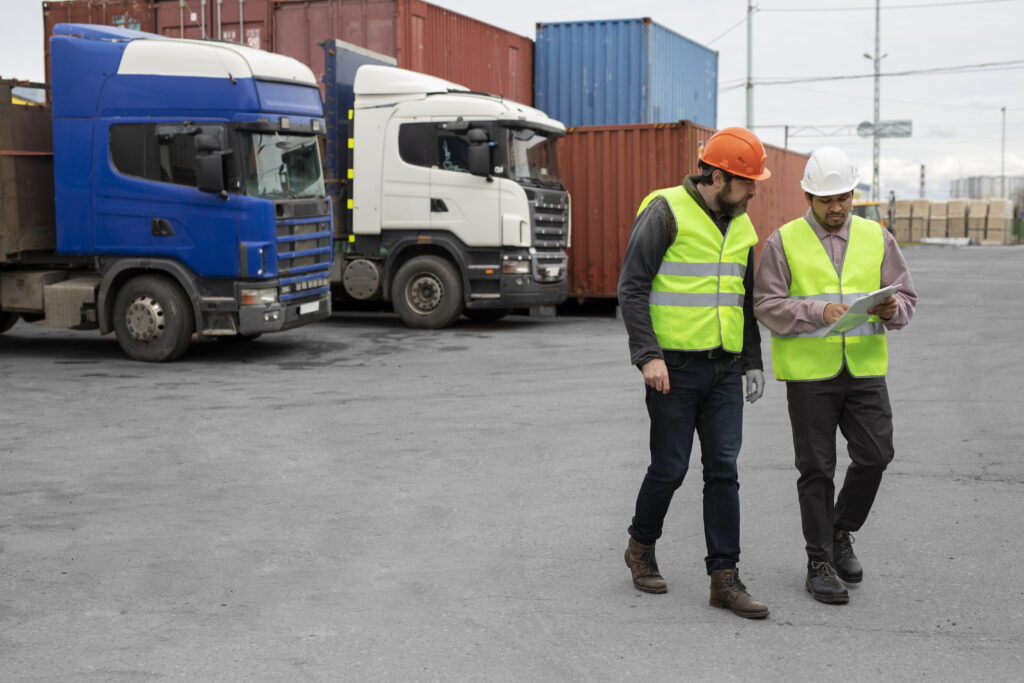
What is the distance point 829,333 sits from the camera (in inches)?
186

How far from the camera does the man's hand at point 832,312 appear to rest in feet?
15.3

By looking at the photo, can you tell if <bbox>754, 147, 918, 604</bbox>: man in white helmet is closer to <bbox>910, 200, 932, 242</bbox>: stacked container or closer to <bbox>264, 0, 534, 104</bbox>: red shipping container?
<bbox>264, 0, 534, 104</bbox>: red shipping container

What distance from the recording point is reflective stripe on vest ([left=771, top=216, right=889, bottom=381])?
474 centimetres

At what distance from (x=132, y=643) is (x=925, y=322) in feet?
47.8

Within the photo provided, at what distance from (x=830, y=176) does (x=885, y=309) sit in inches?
22.0

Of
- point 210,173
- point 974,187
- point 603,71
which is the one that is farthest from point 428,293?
point 974,187

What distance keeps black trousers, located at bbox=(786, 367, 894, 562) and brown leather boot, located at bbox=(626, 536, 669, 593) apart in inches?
24.1

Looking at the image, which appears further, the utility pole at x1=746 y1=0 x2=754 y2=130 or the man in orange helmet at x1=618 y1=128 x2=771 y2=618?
the utility pole at x1=746 y1=0 x2=754 y2=130

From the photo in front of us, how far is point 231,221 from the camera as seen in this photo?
11.9m

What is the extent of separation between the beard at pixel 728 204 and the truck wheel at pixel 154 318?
8707mm

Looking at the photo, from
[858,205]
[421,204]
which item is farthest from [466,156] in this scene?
[858,205]

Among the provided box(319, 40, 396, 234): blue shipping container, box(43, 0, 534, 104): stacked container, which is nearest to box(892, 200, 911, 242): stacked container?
box(43, 0, 534, 104): stacked container

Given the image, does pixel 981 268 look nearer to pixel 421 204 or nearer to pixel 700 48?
pixel 700 48

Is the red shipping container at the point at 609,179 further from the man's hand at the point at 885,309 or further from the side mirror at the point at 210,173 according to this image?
the man's hand at the point at 885,309
